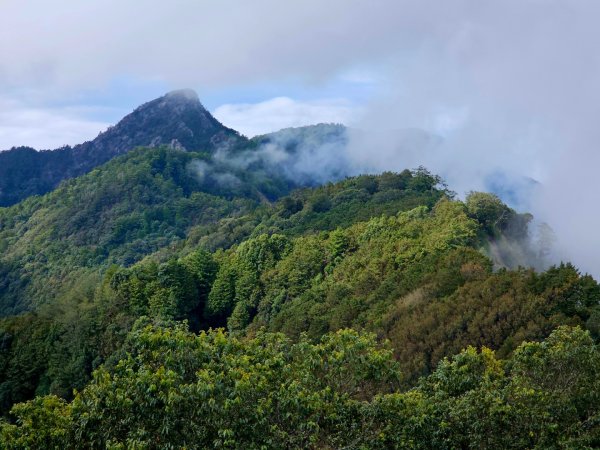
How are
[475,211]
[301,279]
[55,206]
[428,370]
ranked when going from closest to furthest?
[428,370], [475,211], [301,279], [55,206]

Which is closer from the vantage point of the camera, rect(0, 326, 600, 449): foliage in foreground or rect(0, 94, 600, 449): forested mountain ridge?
rect(0, 326, 600, 449): foliage in foreground

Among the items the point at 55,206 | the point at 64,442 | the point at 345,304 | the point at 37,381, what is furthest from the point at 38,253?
the point at 64,442

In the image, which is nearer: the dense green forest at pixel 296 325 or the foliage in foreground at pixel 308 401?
the foliage in foreground at pixel 308 401

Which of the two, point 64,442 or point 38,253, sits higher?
point 38,253

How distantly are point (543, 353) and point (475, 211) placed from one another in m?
39.6

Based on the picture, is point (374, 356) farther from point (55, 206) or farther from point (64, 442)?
point (55, 206)

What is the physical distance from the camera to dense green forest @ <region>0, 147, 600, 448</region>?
1603 centimetres

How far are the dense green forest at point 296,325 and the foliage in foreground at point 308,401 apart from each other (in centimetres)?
5

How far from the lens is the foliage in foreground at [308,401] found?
50.5ft

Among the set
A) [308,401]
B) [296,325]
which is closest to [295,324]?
[296,325]

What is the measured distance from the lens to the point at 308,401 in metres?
16.2

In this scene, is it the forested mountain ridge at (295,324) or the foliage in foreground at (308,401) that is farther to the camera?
the forested mountain ridge at (295,324)

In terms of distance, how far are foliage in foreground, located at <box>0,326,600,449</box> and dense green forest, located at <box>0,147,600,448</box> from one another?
52 millimetres

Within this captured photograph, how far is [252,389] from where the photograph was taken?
634 inches
